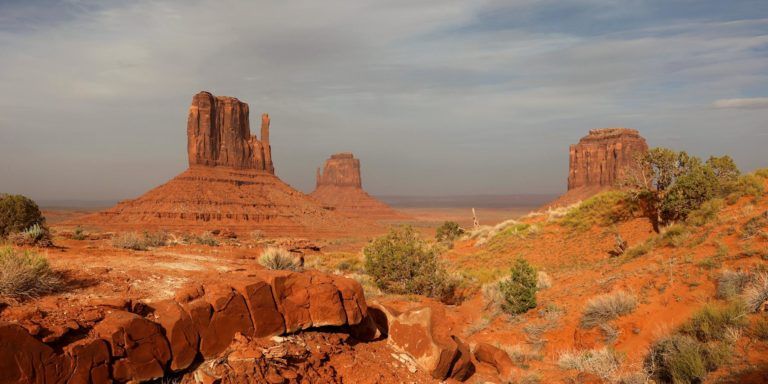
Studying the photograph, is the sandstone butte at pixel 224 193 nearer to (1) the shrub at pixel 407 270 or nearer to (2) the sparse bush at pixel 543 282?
(1) the shrub at pixel 407 270

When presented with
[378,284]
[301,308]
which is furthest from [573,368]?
[378,284]

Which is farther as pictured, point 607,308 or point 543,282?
point 543,282

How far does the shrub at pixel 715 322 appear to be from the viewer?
30.3ft

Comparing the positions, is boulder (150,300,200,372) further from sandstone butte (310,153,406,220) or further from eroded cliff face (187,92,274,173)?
sandstone butte (310,153,406,220)

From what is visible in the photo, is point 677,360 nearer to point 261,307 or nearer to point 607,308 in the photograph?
point 607,308

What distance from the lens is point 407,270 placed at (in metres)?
18.7

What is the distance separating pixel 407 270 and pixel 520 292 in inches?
191

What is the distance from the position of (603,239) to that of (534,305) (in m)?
12.1

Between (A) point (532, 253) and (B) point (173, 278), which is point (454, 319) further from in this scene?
(A) point (532, 253)

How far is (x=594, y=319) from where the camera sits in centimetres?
1251

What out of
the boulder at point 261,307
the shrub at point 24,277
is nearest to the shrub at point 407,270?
the boulder at point 261,307

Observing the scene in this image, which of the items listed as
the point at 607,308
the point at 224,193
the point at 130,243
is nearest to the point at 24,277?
the point at 130,243

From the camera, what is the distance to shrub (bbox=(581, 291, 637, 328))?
12.3 meters

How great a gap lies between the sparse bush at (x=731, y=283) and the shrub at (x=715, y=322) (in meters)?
0.73
